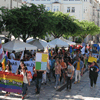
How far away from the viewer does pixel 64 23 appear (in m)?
25.8

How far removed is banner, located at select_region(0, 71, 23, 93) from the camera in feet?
30.7

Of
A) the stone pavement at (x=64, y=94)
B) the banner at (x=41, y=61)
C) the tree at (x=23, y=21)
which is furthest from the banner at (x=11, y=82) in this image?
the tree at (x=23, y=21)

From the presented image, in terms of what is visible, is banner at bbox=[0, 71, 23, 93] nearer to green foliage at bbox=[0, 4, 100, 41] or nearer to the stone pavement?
the stone pavement

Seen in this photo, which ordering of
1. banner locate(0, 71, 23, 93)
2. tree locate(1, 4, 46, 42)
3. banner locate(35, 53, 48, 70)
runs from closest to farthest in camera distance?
banner locate(0, 71, 23, 93) < banner locate(35, 53, 48, 70) < tree locate(1, 4, 46, 42)

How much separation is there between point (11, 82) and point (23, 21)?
24.7ft

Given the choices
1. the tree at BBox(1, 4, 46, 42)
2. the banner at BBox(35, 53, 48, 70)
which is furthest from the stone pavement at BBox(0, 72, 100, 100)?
the tree at BBox(1, 4, 46, 42)

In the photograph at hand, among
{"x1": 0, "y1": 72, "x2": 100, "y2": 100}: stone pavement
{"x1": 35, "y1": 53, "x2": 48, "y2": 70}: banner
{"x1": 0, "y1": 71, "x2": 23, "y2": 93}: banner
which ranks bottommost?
{"x1": 0, "y1": 72, "x2": 100, "y2": 100}: stone pavement

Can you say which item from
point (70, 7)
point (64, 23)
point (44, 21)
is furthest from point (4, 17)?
point (70, 7)

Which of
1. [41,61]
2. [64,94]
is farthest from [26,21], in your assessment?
[64,94]

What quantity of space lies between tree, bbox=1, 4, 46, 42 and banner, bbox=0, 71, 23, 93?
616cm

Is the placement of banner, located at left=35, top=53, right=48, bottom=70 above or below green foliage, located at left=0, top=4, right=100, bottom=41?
below

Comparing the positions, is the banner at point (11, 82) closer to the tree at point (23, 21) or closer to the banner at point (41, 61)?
the banner at point (41, 61)

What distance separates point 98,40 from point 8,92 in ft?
285

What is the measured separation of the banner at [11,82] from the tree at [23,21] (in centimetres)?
616
